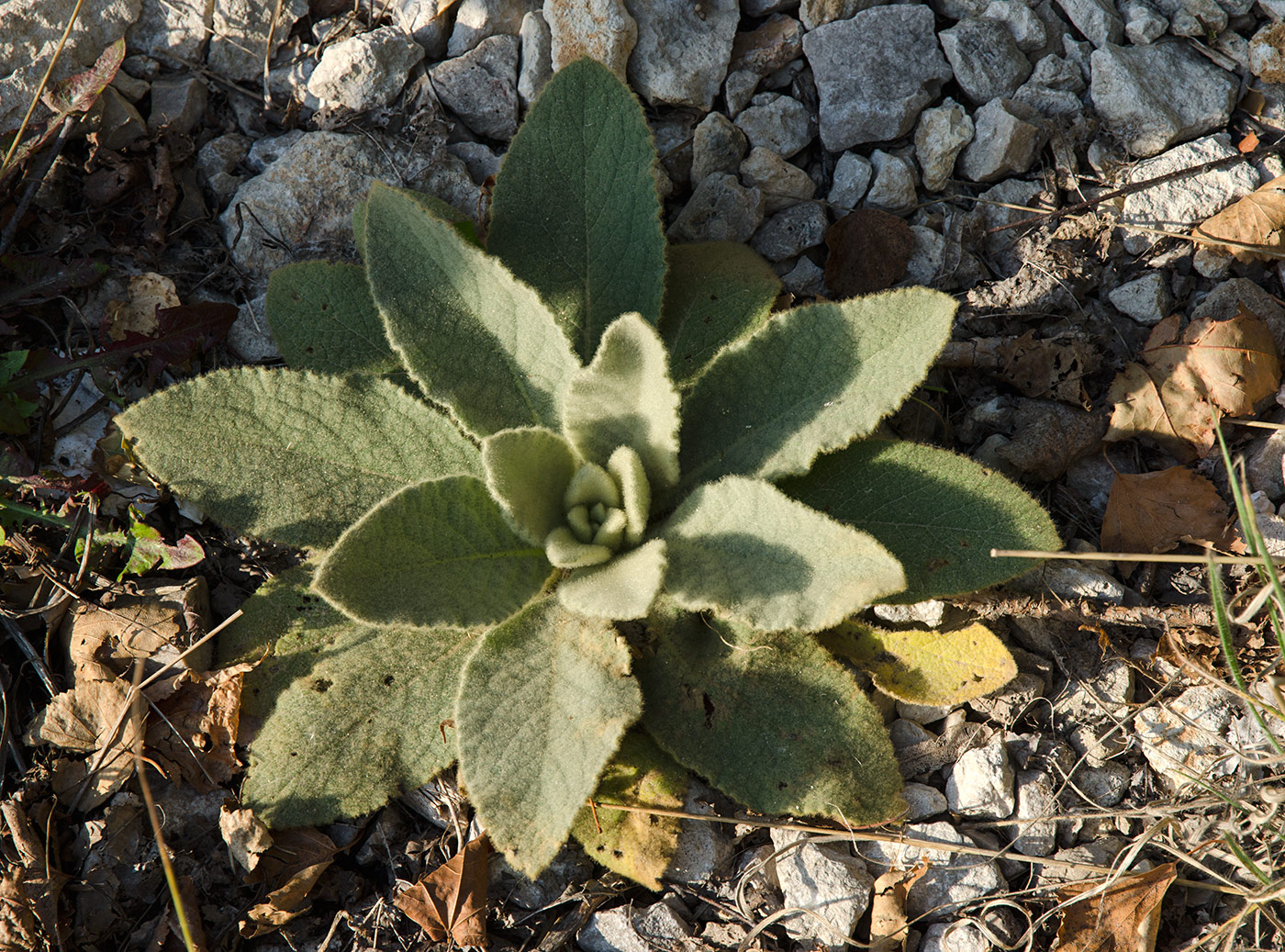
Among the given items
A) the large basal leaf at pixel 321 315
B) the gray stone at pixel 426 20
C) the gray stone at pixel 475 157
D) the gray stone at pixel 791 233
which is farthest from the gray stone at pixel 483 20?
the gray stone at pixel 791 233

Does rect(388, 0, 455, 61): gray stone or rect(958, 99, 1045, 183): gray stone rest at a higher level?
rect(388, 0, 455, 61): gray stone

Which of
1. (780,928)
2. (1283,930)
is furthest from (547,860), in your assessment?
(1283,930)

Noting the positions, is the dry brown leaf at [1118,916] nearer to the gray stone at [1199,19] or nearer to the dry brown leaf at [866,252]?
the dry brown leaf at [866,252]

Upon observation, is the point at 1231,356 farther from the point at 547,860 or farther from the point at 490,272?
the point at 547,860

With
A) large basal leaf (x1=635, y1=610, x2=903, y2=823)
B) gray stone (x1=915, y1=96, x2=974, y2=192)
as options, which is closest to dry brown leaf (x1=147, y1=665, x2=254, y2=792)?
large basal leaf (x1=635, y1=610, x2=903, y2=823)

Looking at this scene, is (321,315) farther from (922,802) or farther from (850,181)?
(922,802)

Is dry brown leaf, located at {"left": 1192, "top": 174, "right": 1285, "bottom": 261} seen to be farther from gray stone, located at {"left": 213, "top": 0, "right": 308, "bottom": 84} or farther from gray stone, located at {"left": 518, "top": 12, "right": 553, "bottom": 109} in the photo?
gray stone, located at {"left": 213, "top": 0, "right": 308, "bottom": 84}

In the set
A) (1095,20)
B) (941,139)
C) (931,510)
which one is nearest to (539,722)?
(931,510)
